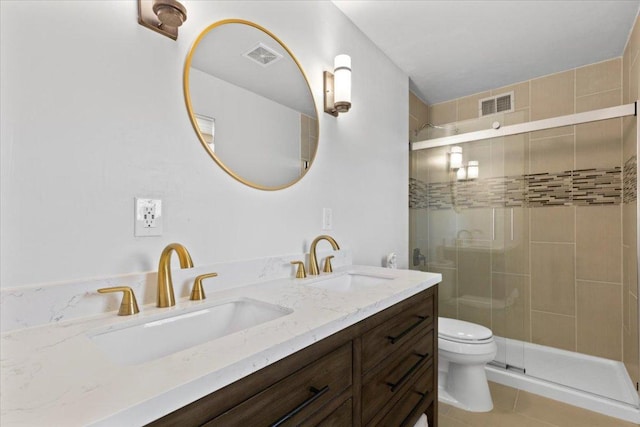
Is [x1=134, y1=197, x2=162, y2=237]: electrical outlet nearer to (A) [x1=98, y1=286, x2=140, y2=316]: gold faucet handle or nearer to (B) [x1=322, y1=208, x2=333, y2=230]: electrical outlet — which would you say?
(A) [x1=98, y1=286, x2=140, y2=316]: gold faucet handle

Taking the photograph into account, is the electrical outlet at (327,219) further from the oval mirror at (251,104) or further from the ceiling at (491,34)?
the ceiling at (491,34)

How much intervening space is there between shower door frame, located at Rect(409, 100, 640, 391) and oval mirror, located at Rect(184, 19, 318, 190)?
4.38 ft

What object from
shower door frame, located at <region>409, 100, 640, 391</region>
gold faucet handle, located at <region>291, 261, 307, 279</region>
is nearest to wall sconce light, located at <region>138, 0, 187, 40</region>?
gold faucet handle, located at <region>291, 261, 307, 279</region>

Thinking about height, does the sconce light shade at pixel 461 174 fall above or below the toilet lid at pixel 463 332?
above

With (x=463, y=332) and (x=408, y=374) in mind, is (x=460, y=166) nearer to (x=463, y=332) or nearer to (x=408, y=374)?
(x=463, y=332)

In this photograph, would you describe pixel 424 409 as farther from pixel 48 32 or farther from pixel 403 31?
pixel 403 31

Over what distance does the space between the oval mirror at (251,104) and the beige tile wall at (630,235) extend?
2.12 metres

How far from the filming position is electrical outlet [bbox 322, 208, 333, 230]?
1.77m

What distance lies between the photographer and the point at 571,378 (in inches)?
90.2

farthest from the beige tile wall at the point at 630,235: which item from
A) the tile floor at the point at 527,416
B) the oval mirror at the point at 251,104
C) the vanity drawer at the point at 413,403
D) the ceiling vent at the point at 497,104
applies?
the oval mirror at the point at 251,104

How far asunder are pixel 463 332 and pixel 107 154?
7.12 feet

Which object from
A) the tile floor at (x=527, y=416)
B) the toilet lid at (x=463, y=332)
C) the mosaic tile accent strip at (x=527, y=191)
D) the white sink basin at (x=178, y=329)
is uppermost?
the mosaic tile accent strip at (x=527, y=191)

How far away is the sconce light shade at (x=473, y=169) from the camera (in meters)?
2.52

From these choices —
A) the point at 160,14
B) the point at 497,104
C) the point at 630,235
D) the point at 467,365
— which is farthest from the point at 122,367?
the point at 497,104
